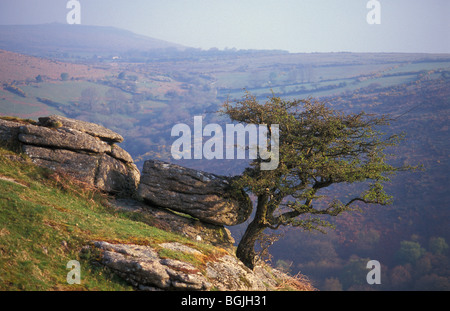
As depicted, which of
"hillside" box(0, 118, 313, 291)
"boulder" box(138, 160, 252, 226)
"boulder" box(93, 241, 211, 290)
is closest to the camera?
"hillside" box(0, 118, 313, 291)

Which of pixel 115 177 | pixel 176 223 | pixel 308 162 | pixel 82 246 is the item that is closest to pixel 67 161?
pixel 115 177

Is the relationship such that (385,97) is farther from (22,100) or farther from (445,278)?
(22,100)

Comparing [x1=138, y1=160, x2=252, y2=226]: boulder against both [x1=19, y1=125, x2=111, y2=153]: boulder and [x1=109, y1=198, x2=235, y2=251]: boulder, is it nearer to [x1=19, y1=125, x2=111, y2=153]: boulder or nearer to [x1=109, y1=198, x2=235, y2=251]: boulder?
[x1=109, y1=198, x2=235, y2=251]: boulder

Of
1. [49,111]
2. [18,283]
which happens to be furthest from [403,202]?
[49,111]

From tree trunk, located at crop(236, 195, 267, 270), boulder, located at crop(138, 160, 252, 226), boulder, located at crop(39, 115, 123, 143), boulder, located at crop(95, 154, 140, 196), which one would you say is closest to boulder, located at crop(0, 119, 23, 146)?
boulder, located at crop(39, 115, 123, 143)

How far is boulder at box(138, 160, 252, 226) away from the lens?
22.4 m

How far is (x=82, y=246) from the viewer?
13.5 m

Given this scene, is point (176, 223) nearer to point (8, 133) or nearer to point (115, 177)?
point (115, 177)

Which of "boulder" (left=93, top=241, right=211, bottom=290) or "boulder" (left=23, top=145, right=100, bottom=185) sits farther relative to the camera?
"boulder" (left=23, top=145, right=100, bottom=185)

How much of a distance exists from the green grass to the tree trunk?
6234 millimetres

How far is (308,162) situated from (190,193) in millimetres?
7922

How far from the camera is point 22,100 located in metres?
163

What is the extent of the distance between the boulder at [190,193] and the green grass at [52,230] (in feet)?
7.49

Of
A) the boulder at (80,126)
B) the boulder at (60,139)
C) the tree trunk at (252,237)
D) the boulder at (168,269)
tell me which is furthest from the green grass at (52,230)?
the tree trunk at (252,237)
